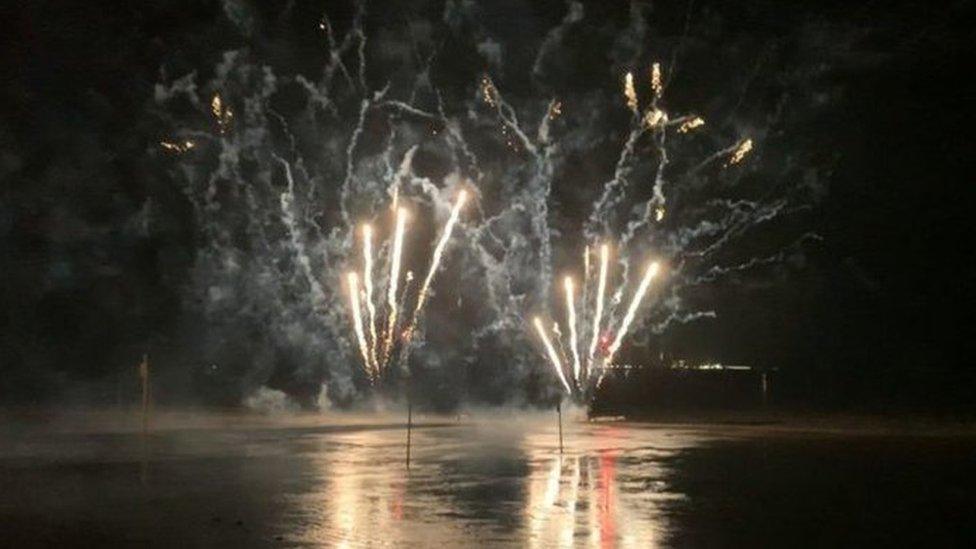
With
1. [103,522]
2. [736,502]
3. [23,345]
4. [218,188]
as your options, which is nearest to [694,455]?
[736,502]

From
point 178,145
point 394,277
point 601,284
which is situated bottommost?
point 601,284

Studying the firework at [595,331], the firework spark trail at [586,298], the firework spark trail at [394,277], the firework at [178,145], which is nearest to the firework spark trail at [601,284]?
the firework at [595,331]

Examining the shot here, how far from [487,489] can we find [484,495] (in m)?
0.80

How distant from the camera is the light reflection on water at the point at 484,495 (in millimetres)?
12797

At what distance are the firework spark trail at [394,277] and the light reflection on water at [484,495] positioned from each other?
392 inches

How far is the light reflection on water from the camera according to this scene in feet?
42.0

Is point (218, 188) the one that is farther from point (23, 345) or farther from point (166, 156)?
point (23, 345)

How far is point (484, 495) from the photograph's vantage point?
16.6 meters

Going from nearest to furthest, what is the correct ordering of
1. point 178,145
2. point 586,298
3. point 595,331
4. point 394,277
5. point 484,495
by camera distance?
point 484,495 < point 394,277 < point 595,331 < point 586,298 < point 178,145

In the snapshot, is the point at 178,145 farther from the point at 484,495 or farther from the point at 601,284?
the point at 484,495

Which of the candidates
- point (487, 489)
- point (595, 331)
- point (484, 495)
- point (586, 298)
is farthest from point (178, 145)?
point (484, 495)

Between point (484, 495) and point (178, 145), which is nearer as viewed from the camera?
point (484, 495)

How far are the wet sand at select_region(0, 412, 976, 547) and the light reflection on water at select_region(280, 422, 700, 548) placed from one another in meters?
0.04

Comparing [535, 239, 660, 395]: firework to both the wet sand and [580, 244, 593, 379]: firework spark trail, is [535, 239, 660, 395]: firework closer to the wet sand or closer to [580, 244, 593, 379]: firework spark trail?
[580, 244, 593, 379]: firework spark trail
